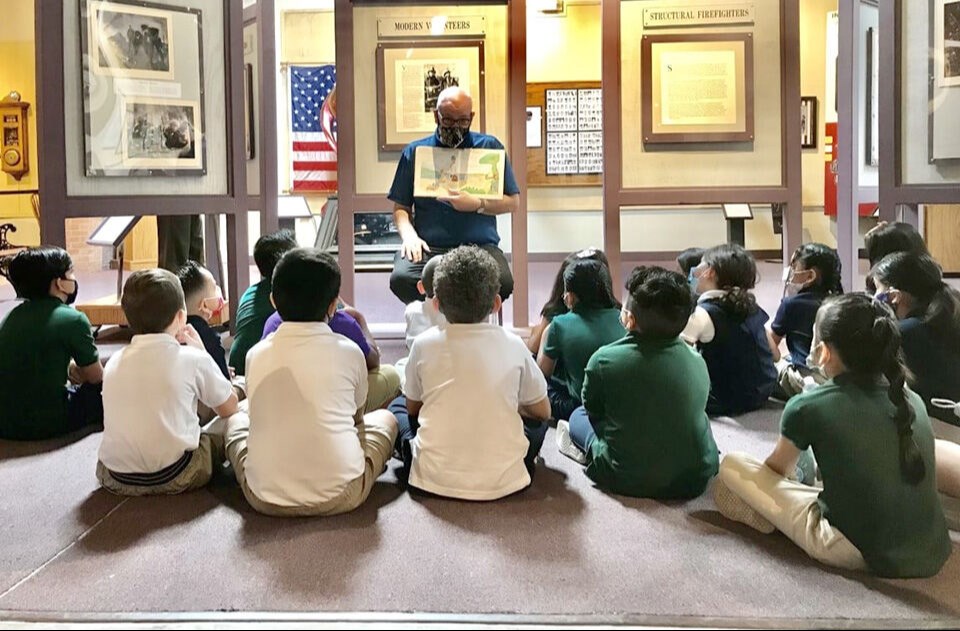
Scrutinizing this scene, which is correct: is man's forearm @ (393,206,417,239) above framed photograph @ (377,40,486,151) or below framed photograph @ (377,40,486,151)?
below

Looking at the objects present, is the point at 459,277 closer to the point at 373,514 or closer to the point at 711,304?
the point at 373,514

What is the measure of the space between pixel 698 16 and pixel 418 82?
65.0 inches

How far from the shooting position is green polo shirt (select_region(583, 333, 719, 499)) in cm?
235

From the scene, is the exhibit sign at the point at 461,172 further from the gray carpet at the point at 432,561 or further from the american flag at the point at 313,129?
the american flag at the point at 313,129

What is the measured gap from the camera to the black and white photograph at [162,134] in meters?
4.03

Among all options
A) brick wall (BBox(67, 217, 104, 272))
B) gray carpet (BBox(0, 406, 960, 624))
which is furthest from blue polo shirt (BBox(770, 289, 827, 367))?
brick wall (BBox(67, 217, 104, 272))

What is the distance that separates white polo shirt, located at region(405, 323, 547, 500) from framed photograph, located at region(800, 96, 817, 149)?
887cm

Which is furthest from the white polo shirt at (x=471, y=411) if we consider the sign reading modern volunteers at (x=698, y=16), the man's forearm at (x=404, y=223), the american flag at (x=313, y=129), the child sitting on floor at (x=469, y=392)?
the american flag at (x=313, y=129)

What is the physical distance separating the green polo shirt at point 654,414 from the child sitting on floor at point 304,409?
2.30 ft

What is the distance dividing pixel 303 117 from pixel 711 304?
26.5 ft

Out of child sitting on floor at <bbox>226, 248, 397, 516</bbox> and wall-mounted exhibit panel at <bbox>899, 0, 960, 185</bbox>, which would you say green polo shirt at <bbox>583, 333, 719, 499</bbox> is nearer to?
child sitting on floor at <bbox>226, 248, 397, 516</bbox>

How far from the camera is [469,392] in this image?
2.35 meters

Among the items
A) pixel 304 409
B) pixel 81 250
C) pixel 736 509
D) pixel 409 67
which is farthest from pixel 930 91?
pixel 81 250

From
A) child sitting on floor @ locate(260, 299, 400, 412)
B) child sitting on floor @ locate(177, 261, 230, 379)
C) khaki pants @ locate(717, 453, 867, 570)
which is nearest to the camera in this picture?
khaki pants @ locate(717, 453, 867, 570)
